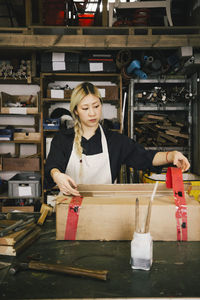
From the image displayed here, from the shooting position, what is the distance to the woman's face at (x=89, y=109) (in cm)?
200

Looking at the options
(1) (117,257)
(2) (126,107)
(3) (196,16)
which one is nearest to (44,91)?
(2) (126,107)

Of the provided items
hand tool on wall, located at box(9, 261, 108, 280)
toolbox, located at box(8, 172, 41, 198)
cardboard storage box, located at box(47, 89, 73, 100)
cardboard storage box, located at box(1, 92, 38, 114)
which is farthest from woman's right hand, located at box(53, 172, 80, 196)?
cardboard storage box, located at box(1, 92, 38, 114)

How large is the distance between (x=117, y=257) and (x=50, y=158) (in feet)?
3.52

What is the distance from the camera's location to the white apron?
2.12 m

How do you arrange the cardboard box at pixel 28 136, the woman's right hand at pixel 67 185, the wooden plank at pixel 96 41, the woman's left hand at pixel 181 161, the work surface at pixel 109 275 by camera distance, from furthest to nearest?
1. the cardboard box at pixel 28 136
2. the wooden plank at pixel 96 41
3. the woman's left hand at pixel 181 161
4. the woman's right hand at pixel 67 185
5. the work surface at pixel 109 275

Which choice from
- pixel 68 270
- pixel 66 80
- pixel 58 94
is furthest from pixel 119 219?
pixel 66 80

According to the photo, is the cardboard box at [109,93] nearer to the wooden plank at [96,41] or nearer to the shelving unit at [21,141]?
the wooden plank at [96,41]

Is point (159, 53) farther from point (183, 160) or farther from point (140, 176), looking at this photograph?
point (183, 160)

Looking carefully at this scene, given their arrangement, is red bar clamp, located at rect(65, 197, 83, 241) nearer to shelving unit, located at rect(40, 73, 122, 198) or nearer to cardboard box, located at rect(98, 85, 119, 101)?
shelving unit, located at rect(40, 73, 122, 198)

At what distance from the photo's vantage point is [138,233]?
97cm

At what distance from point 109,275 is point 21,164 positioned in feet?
10.3

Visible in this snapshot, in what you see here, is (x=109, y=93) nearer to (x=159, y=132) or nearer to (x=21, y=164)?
(x=159, y=132)

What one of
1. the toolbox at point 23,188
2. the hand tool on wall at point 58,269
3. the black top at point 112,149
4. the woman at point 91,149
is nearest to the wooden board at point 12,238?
the hand tool on wall at point 58,269

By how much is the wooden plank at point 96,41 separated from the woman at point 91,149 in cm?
162
